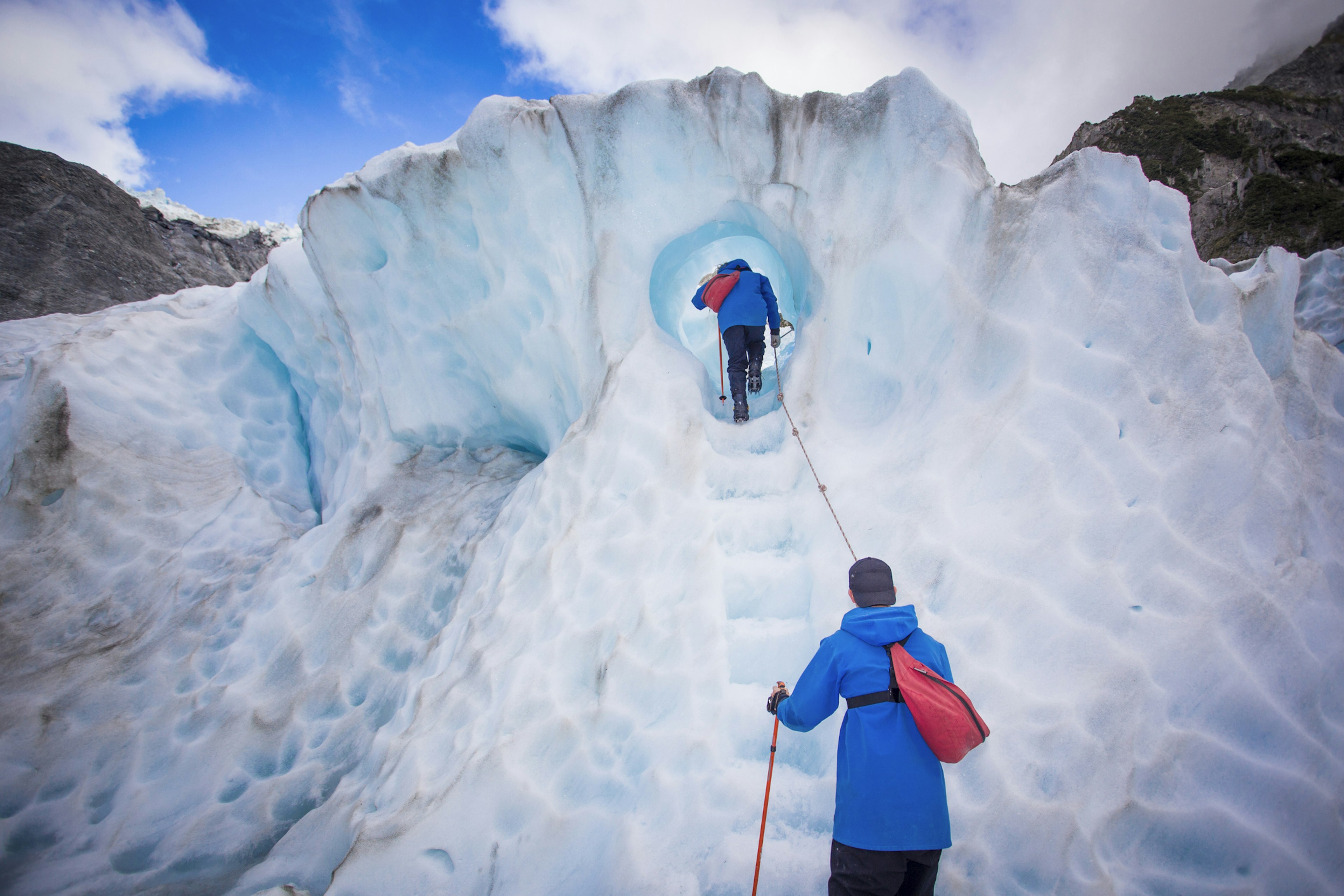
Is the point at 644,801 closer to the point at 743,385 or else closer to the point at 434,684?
the point at 434,684

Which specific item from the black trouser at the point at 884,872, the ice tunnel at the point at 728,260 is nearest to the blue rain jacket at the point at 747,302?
the ice tunnel at the point at 728,260

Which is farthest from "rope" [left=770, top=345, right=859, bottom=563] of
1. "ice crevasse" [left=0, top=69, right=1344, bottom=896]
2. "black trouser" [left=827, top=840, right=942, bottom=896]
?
"black trouser" [left=827, top=840, right=942, bottom=896]

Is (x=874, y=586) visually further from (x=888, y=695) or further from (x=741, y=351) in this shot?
(x=741, y=351)

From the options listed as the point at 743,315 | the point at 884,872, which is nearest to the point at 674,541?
the point at 884,872

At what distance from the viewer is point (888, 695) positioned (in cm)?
164

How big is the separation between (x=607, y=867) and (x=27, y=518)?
527 centimetres

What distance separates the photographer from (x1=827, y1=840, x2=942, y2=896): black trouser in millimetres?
1597

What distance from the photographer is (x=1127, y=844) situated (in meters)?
1.90

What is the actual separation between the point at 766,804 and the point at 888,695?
0.55m

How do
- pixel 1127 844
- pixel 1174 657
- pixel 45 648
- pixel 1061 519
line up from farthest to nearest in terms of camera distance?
pixel 45 648
pixel 1061 519
pixel 1174 657
pixel 1127 844

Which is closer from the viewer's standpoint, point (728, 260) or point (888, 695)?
point (888, 695)

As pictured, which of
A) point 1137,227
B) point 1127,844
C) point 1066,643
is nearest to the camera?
point 1127,844

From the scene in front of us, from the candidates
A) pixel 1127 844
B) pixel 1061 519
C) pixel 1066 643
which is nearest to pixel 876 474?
pixel 1061 519

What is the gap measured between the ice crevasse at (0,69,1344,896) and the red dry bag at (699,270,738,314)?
1.35 feet
